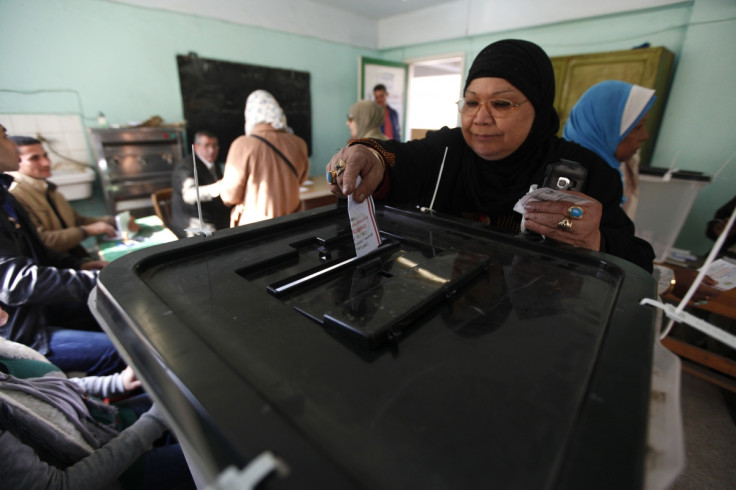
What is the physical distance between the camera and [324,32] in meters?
4.80

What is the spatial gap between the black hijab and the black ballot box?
0.35 m

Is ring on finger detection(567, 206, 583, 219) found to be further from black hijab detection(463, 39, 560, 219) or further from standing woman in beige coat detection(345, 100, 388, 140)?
standing woman in beige coat detection(345, 100, 388, 140)

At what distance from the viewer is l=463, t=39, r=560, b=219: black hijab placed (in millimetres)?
880

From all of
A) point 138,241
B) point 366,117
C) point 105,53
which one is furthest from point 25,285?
point 105,53

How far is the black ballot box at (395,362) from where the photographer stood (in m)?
0.26

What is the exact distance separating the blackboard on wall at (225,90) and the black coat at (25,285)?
2.65 m

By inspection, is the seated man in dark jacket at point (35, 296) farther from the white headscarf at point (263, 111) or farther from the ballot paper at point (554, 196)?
the ballot paper at point (554, 196)

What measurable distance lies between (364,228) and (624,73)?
11.1 ft

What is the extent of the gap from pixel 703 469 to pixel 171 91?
491 cm

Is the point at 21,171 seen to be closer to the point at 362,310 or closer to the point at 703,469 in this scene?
the point at 362,310

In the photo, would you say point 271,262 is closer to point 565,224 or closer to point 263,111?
point 565,224

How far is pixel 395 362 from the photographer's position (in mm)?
370

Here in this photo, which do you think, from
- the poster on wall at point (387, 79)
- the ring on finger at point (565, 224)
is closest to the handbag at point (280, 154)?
the ring on finger at point (565, 224)

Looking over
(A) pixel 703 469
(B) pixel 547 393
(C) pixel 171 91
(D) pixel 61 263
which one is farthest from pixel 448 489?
(C) pixel 171 91
